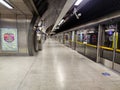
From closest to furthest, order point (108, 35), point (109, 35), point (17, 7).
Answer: point (109, 35), point (108, 35), point (17, 7)

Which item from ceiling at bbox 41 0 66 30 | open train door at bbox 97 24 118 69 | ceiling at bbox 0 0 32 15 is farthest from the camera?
ceiling at bbox 41 0 66 30

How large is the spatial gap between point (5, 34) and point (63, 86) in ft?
20.6

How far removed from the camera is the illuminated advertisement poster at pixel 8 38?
844cm

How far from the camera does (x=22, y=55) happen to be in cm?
865

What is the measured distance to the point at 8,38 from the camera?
845cm

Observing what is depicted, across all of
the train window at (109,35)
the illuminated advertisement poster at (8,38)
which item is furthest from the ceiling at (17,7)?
the train window at (109,35)

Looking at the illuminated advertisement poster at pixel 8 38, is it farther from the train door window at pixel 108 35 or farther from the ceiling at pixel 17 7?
the train door window at pixel 108 35

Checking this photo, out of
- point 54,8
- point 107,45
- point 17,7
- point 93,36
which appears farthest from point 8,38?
point 107,45

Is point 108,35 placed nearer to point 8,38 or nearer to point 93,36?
point 93,36

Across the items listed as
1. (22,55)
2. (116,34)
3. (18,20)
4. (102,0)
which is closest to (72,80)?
(116,34)

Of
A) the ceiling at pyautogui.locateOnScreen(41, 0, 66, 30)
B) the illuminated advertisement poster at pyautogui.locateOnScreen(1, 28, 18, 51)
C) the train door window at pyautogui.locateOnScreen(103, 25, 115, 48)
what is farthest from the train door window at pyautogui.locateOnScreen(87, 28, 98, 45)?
the illuminated advertisement poster at pyautogui.locateOnScreen(1, 28, 18, 51)

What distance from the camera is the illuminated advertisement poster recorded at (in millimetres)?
8438

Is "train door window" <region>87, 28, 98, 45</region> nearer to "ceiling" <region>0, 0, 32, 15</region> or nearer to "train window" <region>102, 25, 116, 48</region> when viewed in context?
"train window" <region>102, 25, 116, 48</region>

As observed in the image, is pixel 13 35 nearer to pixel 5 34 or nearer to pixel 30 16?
pixel 5 34
